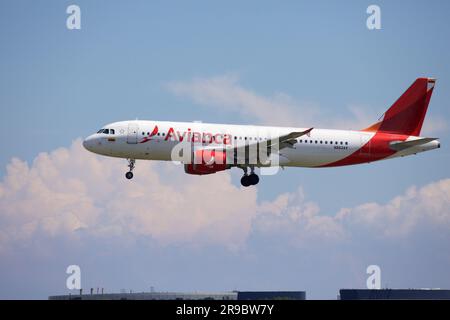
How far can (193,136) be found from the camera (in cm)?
7525

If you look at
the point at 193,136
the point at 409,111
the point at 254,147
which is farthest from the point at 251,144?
the point at 409,111

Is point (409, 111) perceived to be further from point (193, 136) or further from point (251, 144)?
point (193, 136)

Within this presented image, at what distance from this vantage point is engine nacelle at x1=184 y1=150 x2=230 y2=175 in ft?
244

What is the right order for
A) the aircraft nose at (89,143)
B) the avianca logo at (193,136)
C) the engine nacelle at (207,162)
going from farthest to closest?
the aircraft nose at (89,143), the avianca logo at (193,136), the engine nacelle at (207,162)

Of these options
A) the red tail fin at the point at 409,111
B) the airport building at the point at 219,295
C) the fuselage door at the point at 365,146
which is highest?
the red tail fin at the point at 409,111

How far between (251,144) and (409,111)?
64.7 ft

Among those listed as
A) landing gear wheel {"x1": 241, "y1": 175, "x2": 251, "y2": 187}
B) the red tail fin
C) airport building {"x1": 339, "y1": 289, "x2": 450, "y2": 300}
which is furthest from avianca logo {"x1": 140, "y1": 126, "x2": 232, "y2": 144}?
airport building {"x1": 339, "y1": 289, "x2": 450, "y2": 300}

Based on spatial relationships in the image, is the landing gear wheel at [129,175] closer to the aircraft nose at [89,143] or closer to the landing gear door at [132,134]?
the landing gear door at [132,134]

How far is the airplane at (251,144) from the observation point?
74750 mm

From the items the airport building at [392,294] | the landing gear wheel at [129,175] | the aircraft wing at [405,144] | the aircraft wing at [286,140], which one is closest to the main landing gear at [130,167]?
the landing gear wheel at [129,175]
